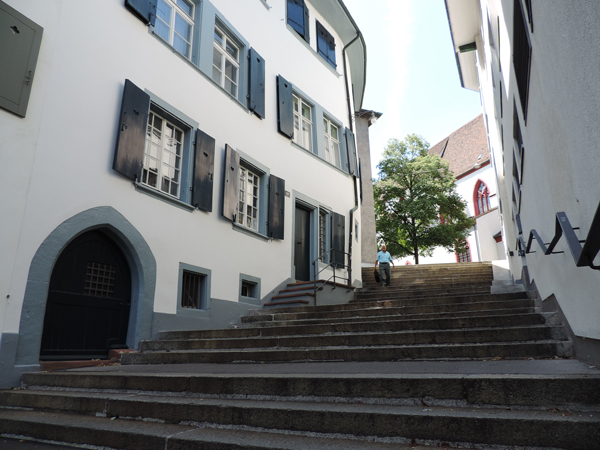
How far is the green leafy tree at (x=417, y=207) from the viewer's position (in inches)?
950

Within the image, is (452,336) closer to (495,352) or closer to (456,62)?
(495,352)

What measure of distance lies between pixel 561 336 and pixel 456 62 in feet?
54.4

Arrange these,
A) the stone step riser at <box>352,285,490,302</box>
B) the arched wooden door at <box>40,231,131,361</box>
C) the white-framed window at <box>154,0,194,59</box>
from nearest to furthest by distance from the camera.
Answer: the arched wooden door at <box>40,231,131,361</box> < the white-framed window at <box>154,0,194,59</box> < the stone step riser at <box>352,285,490,302</box>

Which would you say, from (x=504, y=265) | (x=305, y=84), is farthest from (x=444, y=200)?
(x=305, y=84)

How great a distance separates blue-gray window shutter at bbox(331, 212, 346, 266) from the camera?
42.0 ft

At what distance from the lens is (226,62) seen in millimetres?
10477

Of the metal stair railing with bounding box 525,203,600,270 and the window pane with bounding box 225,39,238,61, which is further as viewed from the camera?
the window pane with bounding box 225,39,238,61

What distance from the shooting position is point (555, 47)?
2.80m

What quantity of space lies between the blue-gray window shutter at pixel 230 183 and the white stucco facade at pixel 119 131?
0.13 metres

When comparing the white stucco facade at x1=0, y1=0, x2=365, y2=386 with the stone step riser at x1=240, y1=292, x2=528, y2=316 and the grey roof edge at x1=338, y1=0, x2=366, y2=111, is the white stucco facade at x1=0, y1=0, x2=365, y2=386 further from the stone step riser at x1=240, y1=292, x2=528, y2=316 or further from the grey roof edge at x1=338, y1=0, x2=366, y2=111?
the grey roof edge at x1=338, y1=0, x2=366, y2=111

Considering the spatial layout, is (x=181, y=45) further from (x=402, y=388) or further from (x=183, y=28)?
(x=402, y=388)

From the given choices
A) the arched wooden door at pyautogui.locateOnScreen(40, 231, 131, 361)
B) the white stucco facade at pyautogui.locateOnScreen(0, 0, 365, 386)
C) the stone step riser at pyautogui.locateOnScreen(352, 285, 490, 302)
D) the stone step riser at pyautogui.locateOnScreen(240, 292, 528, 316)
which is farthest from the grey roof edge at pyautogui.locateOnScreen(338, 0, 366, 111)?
the arched wooden door at pyautogui.locateOnScreen(40, 231, 131, 361)

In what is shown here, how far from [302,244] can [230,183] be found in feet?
11.6

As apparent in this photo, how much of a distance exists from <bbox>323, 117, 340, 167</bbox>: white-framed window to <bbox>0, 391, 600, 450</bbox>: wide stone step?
36.6ft
